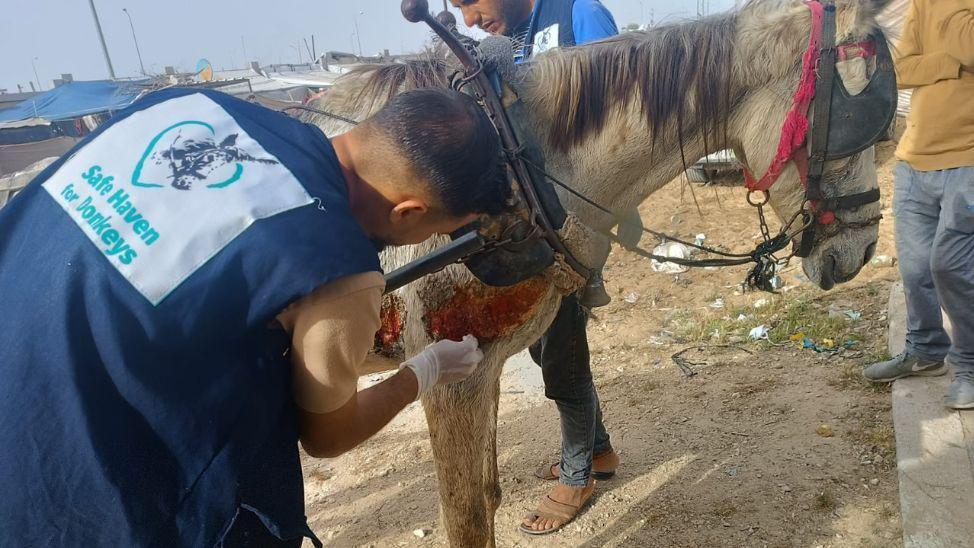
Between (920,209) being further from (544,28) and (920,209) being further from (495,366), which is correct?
(495,366)

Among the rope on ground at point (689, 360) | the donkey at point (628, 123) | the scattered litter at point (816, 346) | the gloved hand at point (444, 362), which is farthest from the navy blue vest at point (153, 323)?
the scattered litter at point (816, 346)

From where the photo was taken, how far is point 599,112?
199 centimetres

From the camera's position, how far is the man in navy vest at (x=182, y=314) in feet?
3.21

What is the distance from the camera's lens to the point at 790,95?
6.29 feet

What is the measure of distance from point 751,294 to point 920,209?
1932 mm

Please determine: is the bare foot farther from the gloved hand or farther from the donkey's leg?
the gloved hand

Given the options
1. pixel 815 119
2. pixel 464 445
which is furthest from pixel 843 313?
pixel 464 445

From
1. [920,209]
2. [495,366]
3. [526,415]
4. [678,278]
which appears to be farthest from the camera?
[678,278]

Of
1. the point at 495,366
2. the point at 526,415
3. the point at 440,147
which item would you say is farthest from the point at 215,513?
the point at 526,415

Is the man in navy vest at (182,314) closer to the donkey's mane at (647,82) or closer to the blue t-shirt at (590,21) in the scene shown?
the donkey's mane at (647,82)

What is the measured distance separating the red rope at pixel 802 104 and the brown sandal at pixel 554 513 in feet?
6.10

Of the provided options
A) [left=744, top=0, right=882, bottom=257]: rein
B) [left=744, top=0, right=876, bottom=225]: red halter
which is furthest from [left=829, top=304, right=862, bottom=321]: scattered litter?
[left=744, top=0, right=876, bottom=225]: red halter

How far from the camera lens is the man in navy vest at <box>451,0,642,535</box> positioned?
2.53 m

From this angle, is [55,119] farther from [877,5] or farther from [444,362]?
[877,5]
